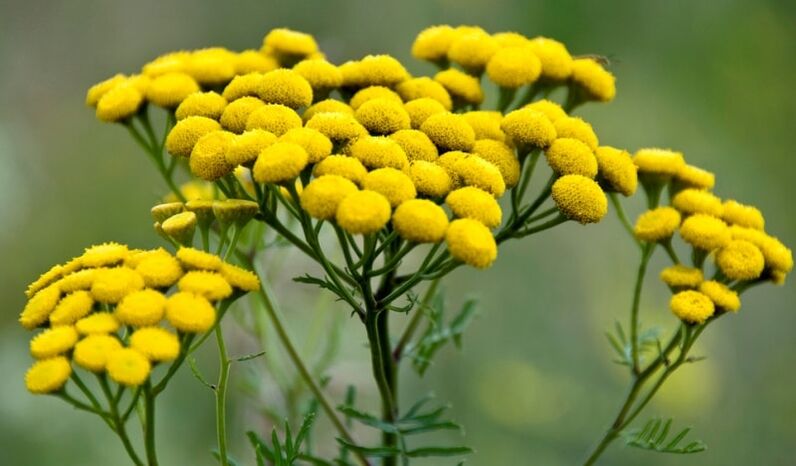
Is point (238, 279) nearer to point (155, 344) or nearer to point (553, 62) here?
point (155, 344)

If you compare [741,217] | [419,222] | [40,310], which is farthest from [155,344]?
[741,217]

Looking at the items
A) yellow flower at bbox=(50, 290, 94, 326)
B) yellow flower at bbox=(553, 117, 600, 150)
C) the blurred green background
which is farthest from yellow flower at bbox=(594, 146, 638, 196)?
the blurred green background

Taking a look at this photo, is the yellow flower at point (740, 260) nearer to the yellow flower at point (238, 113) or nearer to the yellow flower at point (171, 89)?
the yellow flower at point (238, 113)

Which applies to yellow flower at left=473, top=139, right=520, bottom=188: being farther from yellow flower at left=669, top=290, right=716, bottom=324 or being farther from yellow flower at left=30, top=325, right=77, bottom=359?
yellow flower at left=30, top=325, right=77, bottom=359

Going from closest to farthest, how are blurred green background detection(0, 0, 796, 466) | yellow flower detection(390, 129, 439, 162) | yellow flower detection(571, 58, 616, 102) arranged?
yellow flower detection(390, 129, 439, 162) → yellow flower detection(571, 58, 616, 102) → blurred green background detection(0, 0, 796, 466)

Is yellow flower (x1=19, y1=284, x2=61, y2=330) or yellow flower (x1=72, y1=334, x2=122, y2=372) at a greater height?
yellow flower (x1=19, y1=284, x2=61, y2=330)

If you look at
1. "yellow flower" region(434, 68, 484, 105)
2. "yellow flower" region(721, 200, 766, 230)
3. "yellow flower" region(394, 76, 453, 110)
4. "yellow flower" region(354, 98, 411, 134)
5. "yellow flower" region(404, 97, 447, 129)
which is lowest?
"yellow flower" region(721, 200, 766, 230)

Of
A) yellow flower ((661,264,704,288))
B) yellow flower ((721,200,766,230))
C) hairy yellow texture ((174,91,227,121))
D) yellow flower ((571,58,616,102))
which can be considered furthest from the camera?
yellow flower ((571,58,616,102))

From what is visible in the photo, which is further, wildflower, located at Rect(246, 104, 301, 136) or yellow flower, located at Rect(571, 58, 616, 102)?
yellow flower, located at Rect(571, 58, 616, 102)
